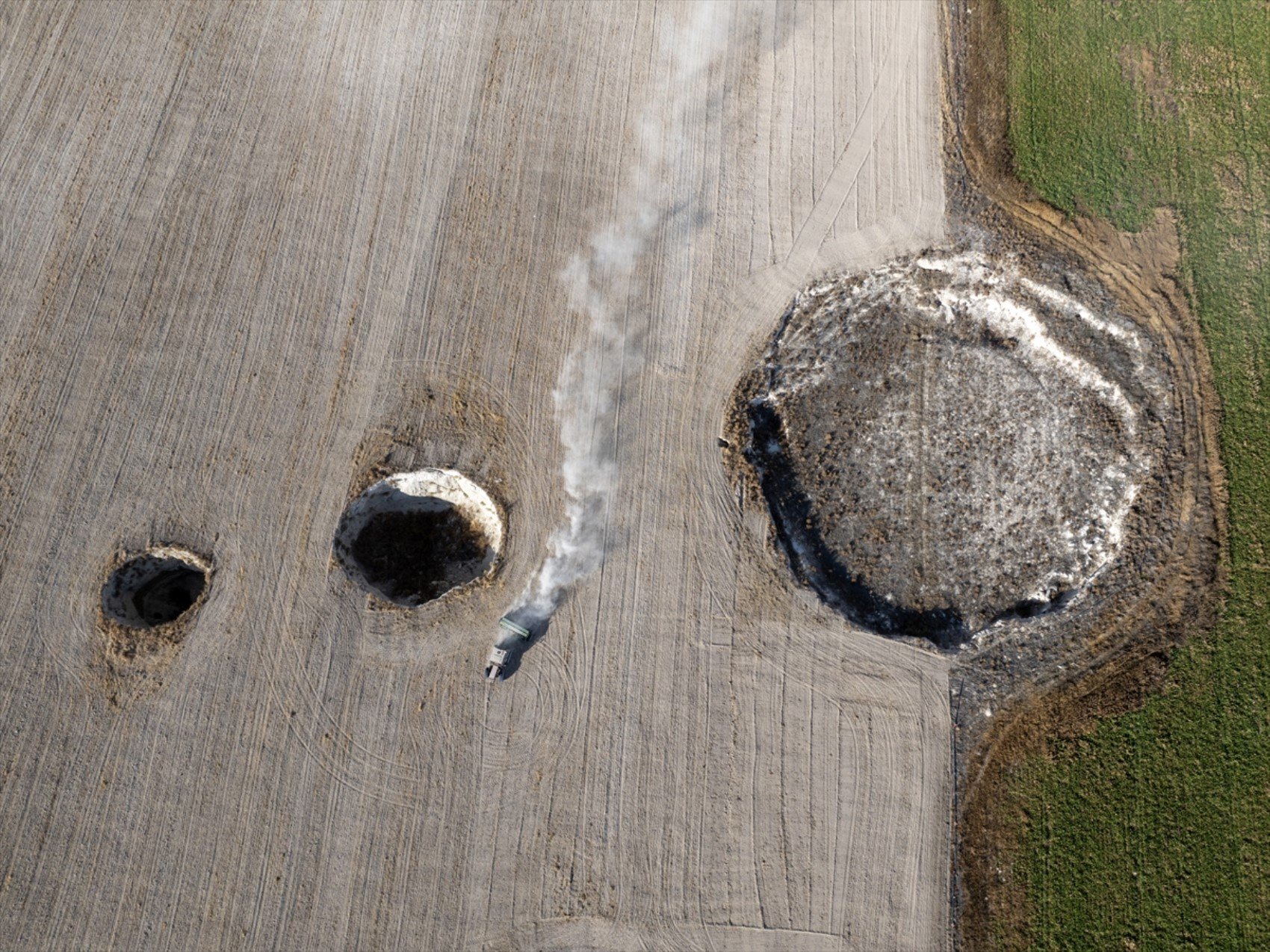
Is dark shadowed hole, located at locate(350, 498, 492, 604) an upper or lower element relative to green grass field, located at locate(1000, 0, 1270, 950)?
lower

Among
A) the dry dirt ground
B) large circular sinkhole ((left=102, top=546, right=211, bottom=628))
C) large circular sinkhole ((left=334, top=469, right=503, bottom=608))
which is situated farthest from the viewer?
large circular sinkhole ((left=334, top=469, right=503, bottom=608))

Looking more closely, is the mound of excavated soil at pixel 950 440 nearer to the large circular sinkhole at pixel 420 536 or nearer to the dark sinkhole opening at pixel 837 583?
the dark sinkhole opening at pixel 837 583

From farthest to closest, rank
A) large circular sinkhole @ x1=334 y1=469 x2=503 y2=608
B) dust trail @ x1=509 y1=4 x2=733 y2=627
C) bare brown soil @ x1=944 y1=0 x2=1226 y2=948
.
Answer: large circular sinkhole @ x1=334 y1=469 x2=503 y2=608 < dust trail @ x1=509 y1=4 x2=733 y2=627 < bare brown soil @ x1=944 y1=0 x2=1226 y2=948

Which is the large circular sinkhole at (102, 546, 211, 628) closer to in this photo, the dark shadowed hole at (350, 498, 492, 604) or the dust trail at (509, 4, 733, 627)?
the dark shadowed hole at (350, 498, 492, 604)

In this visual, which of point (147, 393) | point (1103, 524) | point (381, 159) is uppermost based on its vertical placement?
point (381, 159)

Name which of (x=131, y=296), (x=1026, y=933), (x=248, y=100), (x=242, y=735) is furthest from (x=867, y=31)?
(x=242, y=735)

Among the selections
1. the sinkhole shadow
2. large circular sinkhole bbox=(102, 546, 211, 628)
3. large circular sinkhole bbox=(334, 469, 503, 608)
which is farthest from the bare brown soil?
large circular sinkhole bbox=(102, 546, 211, 628)

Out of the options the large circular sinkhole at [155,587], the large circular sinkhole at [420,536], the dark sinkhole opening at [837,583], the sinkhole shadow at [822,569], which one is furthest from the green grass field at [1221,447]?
the large circular sinkhole at [155,587]

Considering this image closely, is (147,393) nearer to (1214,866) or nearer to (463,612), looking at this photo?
(463,612)
